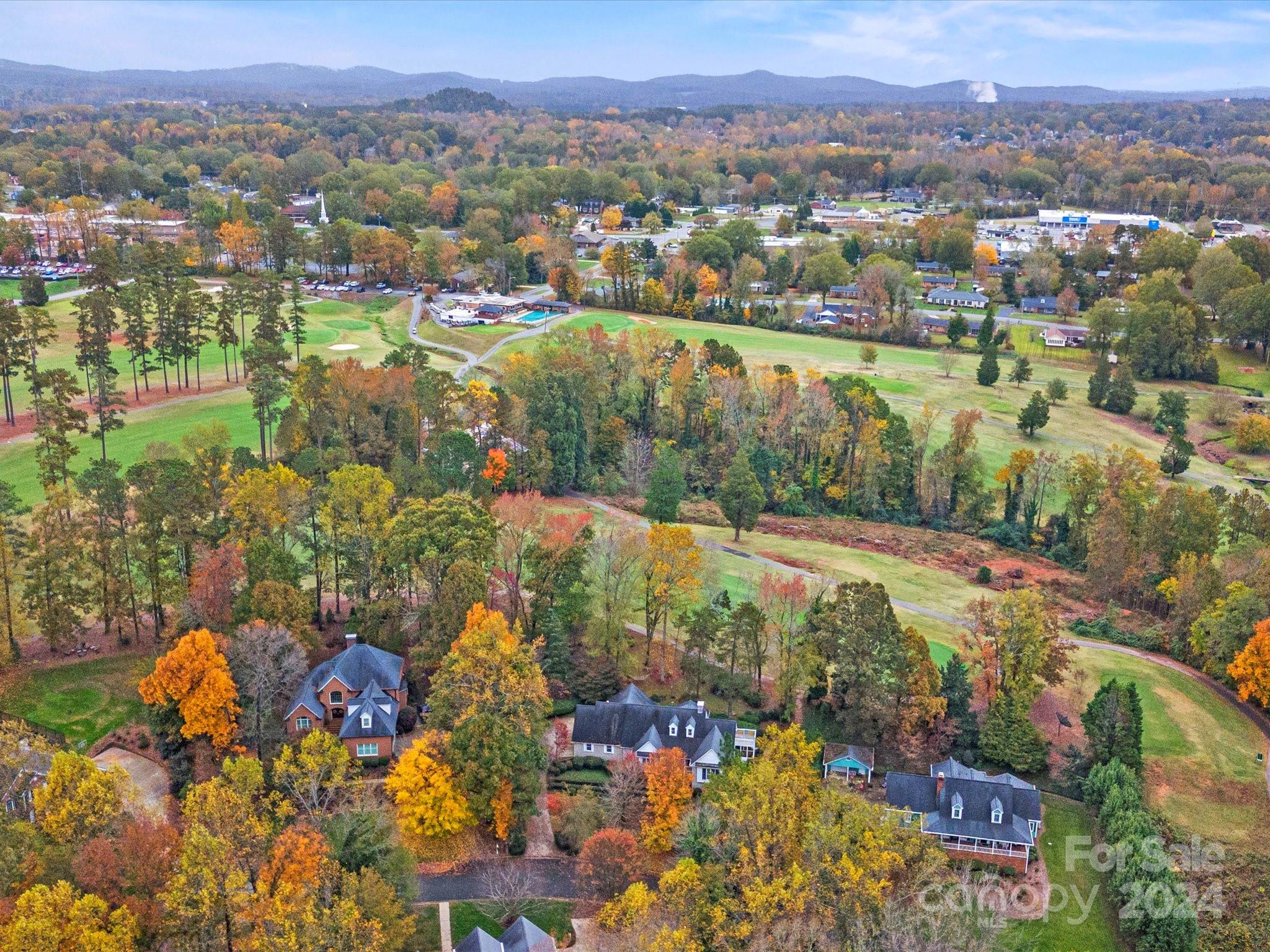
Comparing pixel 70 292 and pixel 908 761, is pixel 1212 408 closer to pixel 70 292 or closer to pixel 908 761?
pixel 908 761

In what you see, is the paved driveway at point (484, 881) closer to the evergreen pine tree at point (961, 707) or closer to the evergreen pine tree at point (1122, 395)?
the evergreen pine tree at point (961, 707)

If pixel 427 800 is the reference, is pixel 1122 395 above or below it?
above

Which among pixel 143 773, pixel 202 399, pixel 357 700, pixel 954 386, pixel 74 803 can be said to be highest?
pixel 202 399

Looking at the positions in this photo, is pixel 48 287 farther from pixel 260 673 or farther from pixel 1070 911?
pixel 1070 911

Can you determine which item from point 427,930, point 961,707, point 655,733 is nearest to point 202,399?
point 655,733

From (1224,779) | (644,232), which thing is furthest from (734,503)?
(644,232)

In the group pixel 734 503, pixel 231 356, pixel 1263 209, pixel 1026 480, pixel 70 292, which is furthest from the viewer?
pixel 1263 209
